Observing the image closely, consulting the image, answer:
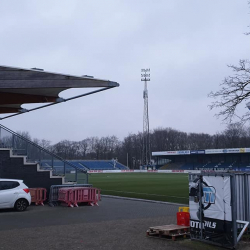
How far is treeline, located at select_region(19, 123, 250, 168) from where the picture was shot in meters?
126

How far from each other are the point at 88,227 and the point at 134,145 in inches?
4719

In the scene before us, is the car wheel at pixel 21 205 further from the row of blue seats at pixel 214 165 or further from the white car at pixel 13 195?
the row of blue seats at pixel 214 165

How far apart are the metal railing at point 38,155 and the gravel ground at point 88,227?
11.4 ft

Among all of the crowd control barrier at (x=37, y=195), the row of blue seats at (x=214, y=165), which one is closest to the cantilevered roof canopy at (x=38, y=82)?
the crowd control barrier at (x=37, y=195)

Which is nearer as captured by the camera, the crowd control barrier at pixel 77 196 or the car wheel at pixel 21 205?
the car wheel at pixel 21 205

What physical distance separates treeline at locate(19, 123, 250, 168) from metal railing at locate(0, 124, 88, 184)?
9736 cm

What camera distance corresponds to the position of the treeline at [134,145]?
413 ft

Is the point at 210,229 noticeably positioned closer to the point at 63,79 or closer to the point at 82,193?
the point at 63,79

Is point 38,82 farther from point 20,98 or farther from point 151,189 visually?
point 151,189

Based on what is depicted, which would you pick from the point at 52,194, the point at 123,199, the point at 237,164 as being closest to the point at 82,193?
the point at 52,194

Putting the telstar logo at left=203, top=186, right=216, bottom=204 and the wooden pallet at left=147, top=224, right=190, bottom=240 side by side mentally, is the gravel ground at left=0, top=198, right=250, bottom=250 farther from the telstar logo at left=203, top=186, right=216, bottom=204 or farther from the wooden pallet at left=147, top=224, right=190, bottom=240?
the telstar logo at left=203, top=186, right=216, bottom=204

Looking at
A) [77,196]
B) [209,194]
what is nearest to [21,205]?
[77,196]

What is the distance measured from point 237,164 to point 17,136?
70117mm

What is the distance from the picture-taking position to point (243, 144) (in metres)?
110
